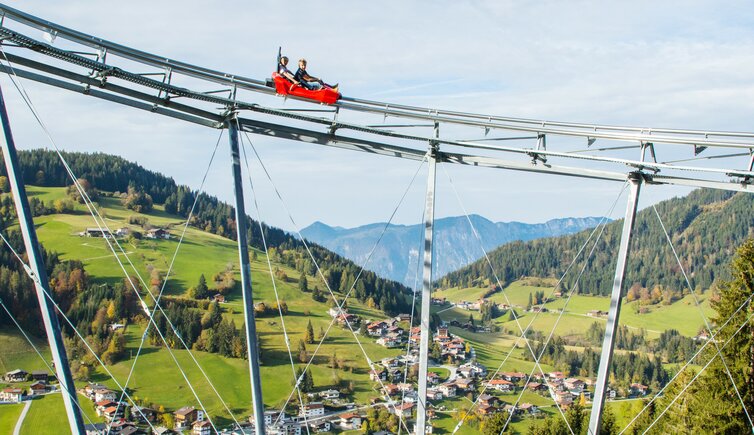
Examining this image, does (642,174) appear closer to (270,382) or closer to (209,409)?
(209,409)

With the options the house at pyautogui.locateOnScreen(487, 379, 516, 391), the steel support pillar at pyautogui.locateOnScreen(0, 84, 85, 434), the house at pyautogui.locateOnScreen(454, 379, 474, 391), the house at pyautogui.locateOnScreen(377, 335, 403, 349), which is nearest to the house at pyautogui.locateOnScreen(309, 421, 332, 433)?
the house at pyautogui.locateOnScreen(454, 379, 474, 391)

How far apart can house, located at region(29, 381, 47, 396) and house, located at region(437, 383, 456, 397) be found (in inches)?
2390

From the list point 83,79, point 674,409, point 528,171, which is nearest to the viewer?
point 83,79

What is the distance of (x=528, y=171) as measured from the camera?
1003 inches

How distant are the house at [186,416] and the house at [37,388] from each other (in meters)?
18.8

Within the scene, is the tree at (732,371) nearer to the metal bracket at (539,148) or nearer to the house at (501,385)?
the metal bracket at (539,148)

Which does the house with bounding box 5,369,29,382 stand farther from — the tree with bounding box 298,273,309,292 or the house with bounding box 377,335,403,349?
the tree with bounding box 298,273,309,292

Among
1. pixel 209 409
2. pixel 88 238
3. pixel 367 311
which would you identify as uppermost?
pixel 88 238

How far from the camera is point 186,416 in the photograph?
119 meters

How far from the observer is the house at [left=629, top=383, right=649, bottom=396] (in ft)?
529

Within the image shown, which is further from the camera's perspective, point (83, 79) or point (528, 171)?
point (528, 171)

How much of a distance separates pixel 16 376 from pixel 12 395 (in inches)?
299

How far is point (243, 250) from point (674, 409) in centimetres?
3683

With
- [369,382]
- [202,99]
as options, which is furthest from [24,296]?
[202,99]
